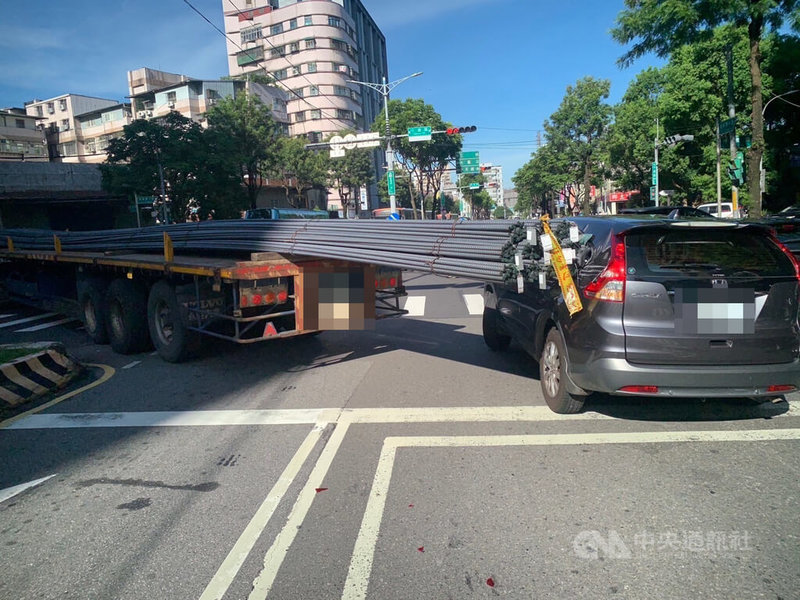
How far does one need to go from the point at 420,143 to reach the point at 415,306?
35166 millimetres

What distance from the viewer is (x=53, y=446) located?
5039mm

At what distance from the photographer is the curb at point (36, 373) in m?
6.40

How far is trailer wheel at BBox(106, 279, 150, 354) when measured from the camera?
335 inches

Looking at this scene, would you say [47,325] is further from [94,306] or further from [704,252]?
[704,252]

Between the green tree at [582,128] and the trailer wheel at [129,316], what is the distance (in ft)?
147

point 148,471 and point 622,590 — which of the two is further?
point 148,471

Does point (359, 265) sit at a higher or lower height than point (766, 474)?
higher

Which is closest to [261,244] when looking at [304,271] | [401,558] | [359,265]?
[304,271]

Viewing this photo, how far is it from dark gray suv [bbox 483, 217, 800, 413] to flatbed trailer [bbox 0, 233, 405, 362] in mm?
3380

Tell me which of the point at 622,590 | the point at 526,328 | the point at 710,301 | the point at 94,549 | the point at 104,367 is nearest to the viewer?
the point at 622,590

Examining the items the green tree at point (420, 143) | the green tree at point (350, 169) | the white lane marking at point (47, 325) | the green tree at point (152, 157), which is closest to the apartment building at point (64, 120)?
the green tree at point (350, 169)

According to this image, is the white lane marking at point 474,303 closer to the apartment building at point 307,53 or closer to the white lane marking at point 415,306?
the white lane marking at point 415,306

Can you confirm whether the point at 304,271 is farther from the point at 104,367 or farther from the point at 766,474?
the point at 766,474

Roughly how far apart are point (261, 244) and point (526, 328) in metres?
3.50
